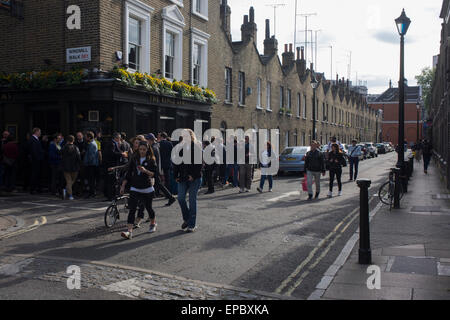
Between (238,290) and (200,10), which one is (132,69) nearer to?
(200,10)

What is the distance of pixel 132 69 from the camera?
1579cm

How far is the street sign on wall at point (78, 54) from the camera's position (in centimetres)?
1424

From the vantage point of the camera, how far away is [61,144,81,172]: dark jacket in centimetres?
1237

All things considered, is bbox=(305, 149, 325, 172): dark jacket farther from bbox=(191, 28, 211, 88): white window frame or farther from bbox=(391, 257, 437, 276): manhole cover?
bbox=(191, 28, 211, 88): white window frame

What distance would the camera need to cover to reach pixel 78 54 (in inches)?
A: 566

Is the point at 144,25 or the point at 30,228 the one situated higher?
the point at 144,25

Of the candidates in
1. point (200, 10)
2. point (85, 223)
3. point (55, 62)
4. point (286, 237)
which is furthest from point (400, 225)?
point (200, 10)

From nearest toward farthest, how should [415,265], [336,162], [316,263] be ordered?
[415,265]
[316,263]
[336,162]

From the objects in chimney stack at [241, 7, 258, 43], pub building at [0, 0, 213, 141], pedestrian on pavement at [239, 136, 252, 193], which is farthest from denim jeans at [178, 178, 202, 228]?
chimney stack at [241, 7, 258, 43]

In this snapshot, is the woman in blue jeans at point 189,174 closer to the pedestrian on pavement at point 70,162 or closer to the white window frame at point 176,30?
the pedestrian on pavement at point 70,162

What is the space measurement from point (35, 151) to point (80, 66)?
123 inches

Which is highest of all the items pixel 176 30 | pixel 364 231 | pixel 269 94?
pixel 176 30

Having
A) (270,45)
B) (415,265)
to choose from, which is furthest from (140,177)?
(270,45)

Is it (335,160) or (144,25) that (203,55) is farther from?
(335,160)
